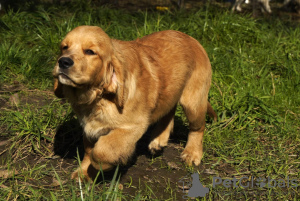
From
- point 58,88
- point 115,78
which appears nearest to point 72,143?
point 58,88

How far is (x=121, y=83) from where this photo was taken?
352cm

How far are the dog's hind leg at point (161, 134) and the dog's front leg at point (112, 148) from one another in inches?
39.0

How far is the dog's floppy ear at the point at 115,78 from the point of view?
11.5 ft

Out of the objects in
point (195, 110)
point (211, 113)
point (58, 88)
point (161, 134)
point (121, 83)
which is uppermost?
point (121, 83)

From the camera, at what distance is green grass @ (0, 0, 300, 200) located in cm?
407

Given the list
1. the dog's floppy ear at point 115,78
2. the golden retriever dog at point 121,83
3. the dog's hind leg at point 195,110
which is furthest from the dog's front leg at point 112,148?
the dog's hind leg at point 195,110

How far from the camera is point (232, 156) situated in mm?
4812

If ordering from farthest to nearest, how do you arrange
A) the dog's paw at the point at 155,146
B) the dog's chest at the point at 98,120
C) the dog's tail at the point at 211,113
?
the dog's tail at the point at 211,113 → the dog's paw at the point at 155,146 → the dog's chest at the point at 98,120

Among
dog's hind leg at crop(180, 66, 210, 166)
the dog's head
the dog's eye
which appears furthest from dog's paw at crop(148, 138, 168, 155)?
the dog's eye

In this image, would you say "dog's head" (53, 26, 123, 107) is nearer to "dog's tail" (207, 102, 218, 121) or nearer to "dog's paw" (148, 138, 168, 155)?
"dog's paw" (148, 138, 168, 155)

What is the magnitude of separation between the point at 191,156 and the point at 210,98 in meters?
1.18

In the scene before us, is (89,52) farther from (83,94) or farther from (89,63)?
(83,94)

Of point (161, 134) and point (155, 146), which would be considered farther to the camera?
point (161, 134)

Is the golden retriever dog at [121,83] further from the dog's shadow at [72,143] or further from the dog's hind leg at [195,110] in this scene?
the dog's shadow at [72,143]
